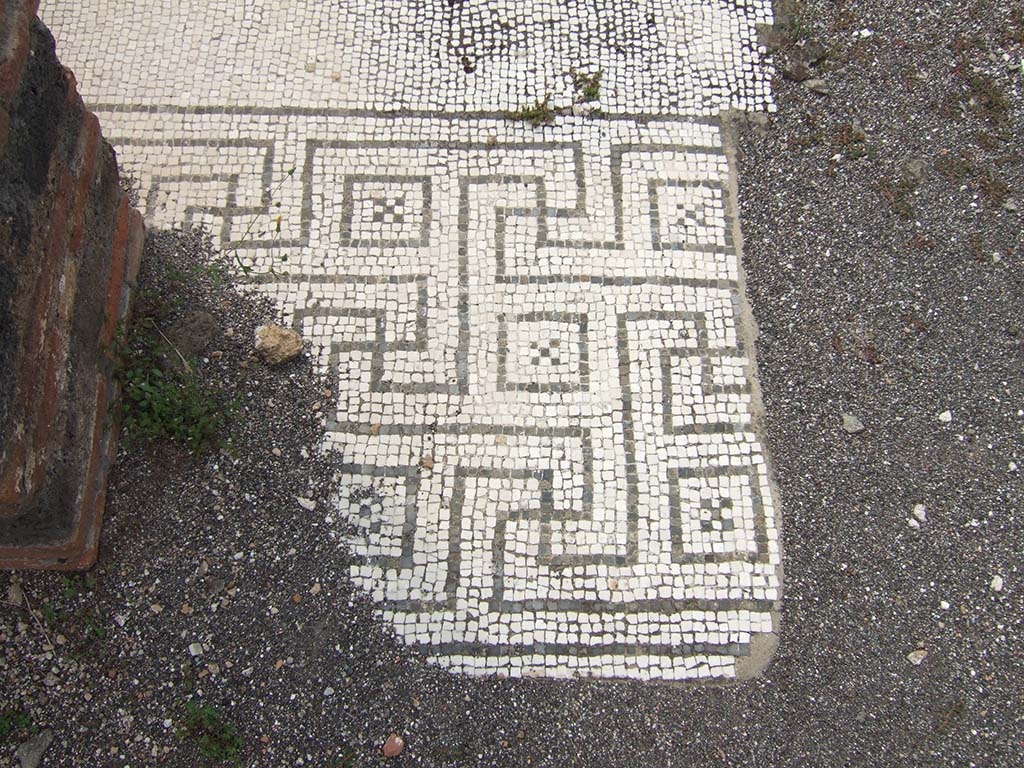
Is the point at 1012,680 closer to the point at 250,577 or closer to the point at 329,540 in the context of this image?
the point at 329,540

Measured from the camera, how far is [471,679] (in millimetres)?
4227

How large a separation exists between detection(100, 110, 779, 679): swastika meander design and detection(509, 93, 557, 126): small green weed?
15 centimetres

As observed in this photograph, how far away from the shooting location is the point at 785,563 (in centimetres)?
457

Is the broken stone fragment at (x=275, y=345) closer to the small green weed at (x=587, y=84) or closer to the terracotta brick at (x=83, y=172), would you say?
the terracotta brick at (x=83, y=172)

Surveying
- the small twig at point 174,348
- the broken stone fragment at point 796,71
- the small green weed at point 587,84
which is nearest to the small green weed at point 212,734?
the small twig at point 174,348

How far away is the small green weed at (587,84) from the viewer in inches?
221

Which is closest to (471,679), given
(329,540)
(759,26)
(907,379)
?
(329,540)

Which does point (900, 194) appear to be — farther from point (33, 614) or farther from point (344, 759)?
point (33, 614)

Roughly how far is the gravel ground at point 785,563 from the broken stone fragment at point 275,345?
85mm

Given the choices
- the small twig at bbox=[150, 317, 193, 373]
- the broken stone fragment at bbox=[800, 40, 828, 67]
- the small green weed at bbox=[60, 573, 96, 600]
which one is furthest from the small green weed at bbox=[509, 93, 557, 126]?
the small green weed at bbox=[60, 573, 96, 600]

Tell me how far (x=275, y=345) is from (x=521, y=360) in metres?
1.60

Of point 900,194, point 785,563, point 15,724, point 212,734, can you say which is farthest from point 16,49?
point 900,194

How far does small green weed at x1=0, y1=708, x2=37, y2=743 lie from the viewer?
13.0 feet

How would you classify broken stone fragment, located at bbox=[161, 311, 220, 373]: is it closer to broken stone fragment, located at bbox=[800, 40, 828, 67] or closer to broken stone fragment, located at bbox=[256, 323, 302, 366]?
broken stone fragment, located at bbox=[256, 323, 302, 366]
